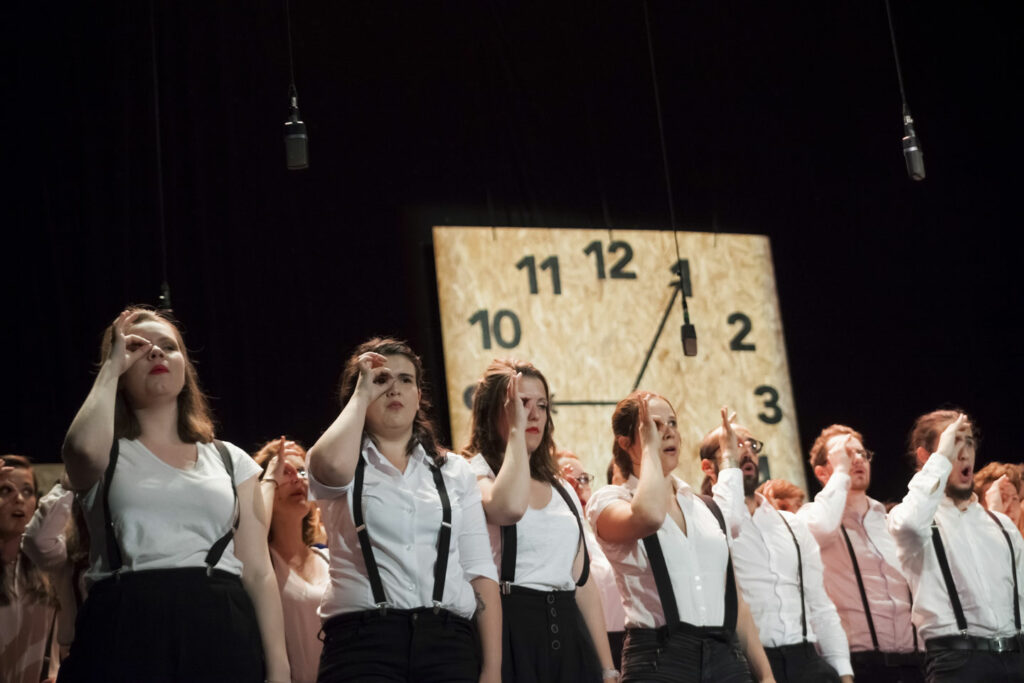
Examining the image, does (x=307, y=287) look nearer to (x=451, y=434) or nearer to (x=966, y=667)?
(x=451, y=434)

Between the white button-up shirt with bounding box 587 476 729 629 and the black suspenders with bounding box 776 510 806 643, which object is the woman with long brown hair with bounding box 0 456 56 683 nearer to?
the white button-up shirt with bounding box 587 476 729 629

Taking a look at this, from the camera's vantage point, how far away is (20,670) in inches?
146

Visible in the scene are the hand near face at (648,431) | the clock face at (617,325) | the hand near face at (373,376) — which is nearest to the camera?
→ the hand near face at (373,376)

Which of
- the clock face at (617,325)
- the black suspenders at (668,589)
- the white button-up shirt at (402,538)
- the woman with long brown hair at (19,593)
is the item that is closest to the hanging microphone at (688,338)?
the clock face at (617,325)

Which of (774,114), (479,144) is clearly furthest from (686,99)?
(479,144)

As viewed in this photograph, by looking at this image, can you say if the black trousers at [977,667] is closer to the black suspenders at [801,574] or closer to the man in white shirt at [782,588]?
the man in white shirt at [782,588]

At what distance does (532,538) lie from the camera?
10.3 feet

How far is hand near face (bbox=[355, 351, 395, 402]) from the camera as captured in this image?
A: 2.86 m

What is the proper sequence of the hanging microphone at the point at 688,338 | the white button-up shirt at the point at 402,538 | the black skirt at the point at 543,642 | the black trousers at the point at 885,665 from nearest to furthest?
the white button-up shirt at the point at 402,538 < the black skirt at the point at 543,642 < the black trousers at the point at 885,665 < the hanging microphone at the point at 688,338

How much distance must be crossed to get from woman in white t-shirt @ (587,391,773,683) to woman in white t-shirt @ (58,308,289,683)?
117cm

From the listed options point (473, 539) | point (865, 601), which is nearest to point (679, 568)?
point (473, 539)

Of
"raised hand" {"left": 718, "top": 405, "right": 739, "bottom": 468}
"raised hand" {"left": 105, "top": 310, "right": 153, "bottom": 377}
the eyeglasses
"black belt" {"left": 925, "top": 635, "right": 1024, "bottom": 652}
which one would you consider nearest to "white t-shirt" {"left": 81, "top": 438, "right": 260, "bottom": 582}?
"raised hand" {"left": 105, "top": 310, "right": 153, "bottom": 377}

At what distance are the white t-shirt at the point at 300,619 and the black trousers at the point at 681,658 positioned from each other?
96 cm

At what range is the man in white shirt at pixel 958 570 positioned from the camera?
424cm
